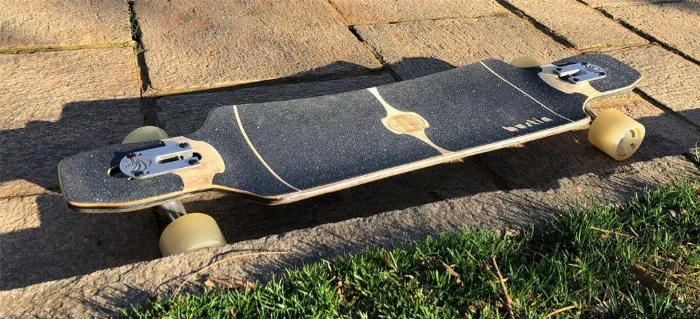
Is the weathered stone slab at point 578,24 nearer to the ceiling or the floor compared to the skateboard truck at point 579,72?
nearer to the floor

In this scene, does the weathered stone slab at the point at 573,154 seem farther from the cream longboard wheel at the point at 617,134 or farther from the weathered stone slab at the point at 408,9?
the weathered stone slab at the point at 408,9

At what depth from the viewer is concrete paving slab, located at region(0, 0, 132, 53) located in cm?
271

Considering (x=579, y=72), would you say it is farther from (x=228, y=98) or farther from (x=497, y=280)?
(x=228, y=98)

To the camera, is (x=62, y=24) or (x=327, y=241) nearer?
(x=327, y=241)

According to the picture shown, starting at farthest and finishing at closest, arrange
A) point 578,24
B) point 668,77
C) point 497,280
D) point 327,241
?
point 578,24
point 668,77
point 327,241
point 497,280

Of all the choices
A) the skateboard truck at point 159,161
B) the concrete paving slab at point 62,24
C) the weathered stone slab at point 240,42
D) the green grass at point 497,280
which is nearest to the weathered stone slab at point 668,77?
the green grass at point 497,280

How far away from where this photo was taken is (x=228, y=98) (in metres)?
2.46

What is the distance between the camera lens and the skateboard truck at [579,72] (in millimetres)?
2352

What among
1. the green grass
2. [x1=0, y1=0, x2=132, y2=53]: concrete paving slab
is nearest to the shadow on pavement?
the green grass

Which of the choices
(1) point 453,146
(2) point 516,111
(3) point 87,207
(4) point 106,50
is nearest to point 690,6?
(2) point 516,111

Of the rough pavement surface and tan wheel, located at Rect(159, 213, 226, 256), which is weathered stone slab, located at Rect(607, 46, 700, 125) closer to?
the rough pavement surface

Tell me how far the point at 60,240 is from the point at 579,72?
71.0 inches

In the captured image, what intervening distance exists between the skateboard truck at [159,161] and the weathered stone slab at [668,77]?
1.86m

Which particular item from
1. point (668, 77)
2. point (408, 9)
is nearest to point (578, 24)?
point (668, 77)
